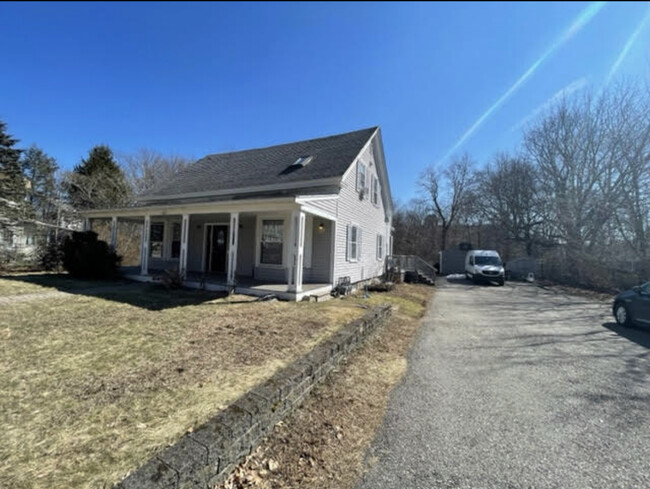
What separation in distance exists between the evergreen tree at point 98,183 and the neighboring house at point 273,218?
1088 centimetres

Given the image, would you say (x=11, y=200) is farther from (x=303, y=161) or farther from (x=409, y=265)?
(x=409, y=265)

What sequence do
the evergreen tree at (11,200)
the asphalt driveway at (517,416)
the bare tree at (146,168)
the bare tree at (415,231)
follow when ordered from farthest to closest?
the bare tree at (415,231) → the bare tree at (146,168) → the evergreen tree at (11,200) → the asphalt driveway at (517,416)

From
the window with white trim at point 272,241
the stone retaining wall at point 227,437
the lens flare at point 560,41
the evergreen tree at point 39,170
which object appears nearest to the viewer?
the stone retaining wall at point 227,437

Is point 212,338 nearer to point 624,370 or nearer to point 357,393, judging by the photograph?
point 357,393

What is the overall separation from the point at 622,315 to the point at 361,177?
9.36 meters

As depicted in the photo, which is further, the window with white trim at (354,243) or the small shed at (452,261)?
the small shed at (452,261)

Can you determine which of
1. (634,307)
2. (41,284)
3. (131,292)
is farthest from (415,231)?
(41,284)

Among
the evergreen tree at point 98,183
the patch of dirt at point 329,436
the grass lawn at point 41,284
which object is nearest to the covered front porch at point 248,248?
the grass lawn at point 41,284

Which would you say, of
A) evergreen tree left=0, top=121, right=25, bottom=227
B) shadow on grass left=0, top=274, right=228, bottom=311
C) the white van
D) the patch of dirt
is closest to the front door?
shadow on grass left=0, top=274, right=228, bottom=311

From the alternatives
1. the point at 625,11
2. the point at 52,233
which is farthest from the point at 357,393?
the point at 52,233

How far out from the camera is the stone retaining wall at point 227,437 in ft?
5.79

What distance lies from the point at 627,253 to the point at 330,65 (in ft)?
66.7

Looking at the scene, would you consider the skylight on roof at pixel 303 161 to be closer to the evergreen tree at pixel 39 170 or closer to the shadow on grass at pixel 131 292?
the shadow on grass at pixel 131 292

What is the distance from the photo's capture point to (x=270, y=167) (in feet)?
44.1
